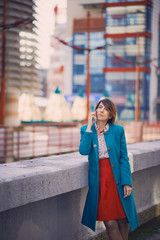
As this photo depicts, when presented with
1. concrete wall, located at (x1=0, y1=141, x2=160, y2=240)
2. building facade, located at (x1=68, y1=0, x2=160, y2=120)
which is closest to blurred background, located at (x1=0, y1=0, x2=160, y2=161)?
building facade, located at (x1=68, y1=0, x2=160, y2=120)

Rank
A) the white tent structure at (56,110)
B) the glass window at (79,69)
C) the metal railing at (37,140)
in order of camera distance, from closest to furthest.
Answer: the metal railing at (37,140)
the white tent structure at (56,110)
the glass window at (79,69)

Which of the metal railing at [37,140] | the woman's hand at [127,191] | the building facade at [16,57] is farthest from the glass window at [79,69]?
the woman's hand at [127,191]

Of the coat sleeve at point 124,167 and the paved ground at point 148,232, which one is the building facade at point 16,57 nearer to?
the paved ground at point 148,232

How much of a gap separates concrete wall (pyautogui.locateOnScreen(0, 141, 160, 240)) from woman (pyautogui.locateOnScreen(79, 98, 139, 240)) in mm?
299

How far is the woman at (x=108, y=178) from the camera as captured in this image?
3.29 meters

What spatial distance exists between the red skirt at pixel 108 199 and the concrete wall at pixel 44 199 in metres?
0.37

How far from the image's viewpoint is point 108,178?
3.33m

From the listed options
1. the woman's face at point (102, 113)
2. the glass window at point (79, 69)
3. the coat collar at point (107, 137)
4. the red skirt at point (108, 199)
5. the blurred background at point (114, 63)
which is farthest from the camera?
the glass window at point (79, 69)

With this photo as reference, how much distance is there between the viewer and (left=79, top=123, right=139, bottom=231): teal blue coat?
3.33 meters

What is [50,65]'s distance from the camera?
4136 inches

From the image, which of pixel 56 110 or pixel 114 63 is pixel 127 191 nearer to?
pixel 56 110

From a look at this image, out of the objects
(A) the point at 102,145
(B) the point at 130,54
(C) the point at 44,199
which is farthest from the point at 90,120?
(B) the point at 130,54

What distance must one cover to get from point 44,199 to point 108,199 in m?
0.62

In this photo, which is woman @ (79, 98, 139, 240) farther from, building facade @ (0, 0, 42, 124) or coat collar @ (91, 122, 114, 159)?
building facade @ (0, 0, 42, 124)
